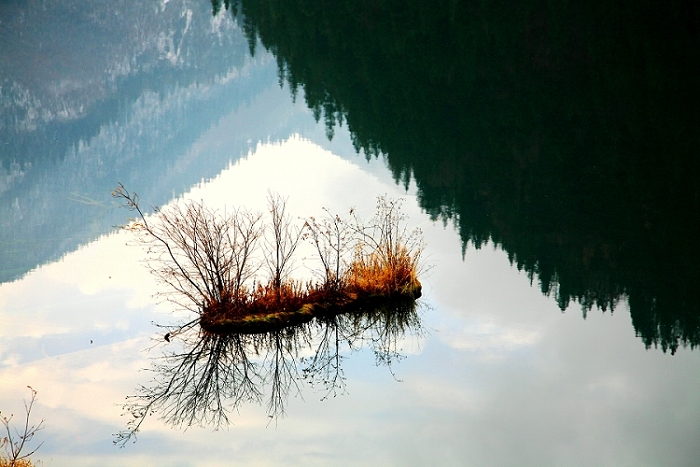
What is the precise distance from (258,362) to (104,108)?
2157 inches

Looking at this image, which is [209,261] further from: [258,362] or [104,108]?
[104,108]

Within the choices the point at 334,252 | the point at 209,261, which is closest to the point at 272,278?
the point at 209,261

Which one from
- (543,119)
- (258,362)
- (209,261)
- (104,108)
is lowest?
(258,362)

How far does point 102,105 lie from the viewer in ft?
224

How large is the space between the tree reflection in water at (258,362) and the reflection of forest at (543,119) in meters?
4.69

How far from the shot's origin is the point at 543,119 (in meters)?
35.8

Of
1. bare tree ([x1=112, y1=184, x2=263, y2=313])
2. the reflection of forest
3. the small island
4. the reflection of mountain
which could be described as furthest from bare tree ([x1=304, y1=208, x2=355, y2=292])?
the reflection of mountain

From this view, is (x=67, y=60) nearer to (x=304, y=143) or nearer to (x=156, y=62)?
(x=156, y=62)

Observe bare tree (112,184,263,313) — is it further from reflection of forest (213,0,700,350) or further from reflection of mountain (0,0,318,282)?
reflection of mountain (0,0,318,282)

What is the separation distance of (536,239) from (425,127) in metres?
15.4

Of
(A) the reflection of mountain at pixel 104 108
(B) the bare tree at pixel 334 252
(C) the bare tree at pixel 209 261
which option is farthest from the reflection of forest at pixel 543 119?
(C) the bare tree at pixel 209 261

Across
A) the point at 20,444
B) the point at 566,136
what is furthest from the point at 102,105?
the point at 20,444

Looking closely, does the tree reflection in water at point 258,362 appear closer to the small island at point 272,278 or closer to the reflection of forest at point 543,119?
the small island at point 272,278

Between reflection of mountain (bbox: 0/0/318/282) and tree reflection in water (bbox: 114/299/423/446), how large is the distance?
10.4m
